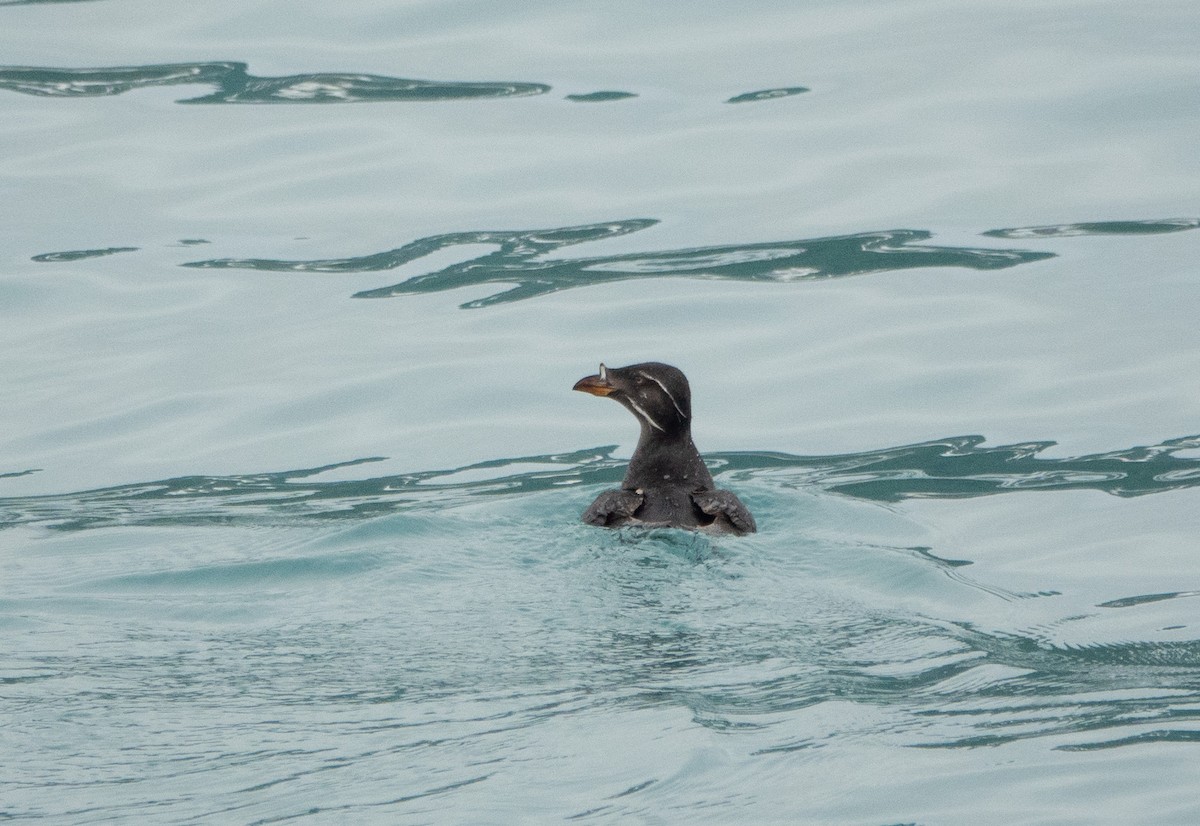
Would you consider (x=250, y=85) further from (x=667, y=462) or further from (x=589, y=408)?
(x=667, y=462)

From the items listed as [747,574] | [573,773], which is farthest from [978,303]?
[573,773]

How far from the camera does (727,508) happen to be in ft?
26.0

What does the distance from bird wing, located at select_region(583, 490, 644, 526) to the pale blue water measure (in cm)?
11

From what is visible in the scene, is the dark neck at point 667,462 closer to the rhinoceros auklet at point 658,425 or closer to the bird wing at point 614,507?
the rhinoceros auklet at point 658,425

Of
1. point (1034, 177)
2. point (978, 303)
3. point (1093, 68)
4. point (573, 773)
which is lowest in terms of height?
point (573, 773)

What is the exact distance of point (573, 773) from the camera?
5.41m

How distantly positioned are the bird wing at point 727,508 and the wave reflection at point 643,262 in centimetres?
464

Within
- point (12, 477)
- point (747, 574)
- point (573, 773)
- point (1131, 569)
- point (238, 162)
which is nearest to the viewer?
point (573, 773)

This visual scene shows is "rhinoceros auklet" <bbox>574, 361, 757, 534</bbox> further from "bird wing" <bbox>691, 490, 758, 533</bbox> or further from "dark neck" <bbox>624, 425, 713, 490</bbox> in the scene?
"bird wing" <bbox>691, 490, 758, 533</bbox>

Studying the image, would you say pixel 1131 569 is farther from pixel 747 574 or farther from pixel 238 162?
pixel 238 162

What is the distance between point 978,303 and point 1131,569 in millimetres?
4186

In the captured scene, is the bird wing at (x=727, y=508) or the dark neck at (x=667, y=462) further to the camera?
the dark neck at (x=667, y=462)

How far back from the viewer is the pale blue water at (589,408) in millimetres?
5629

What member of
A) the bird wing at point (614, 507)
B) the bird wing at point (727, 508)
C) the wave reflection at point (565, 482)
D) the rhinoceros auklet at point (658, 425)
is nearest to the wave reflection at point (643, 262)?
the wave reflection at point (565, 482)
